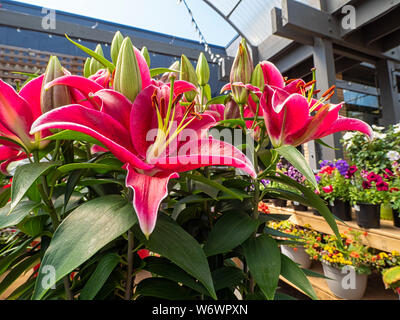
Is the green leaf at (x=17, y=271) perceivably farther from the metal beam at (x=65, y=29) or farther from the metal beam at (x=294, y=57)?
the metal beam at (x=294, y=57)

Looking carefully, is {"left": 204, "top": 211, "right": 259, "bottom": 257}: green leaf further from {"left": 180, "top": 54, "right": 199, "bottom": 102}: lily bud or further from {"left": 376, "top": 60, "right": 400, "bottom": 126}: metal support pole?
{"left": 376, "top": 60, "right": 400, "bottom": 126}: metal support pole

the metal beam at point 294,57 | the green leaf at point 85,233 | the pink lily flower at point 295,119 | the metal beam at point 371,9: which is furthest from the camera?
the metal beam at point 294,57

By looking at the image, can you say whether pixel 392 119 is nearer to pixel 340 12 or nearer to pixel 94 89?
pixel 340 12

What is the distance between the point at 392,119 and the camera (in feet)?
10.1

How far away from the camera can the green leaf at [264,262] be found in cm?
24

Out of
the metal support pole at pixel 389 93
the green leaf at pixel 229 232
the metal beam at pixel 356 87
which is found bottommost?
the green leaf at pixel 229 232

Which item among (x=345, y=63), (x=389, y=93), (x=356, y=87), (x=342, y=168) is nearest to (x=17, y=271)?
(x=342, y=168)

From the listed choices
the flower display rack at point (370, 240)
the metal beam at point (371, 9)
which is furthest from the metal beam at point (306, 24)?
the flower display rack at point (370, 240)

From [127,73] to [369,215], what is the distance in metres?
1.53

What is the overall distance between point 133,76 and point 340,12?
2763 millimetres

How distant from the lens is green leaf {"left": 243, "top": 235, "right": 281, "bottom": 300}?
24cm

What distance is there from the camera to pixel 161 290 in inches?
11.2

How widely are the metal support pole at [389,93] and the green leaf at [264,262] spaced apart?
364 cm
